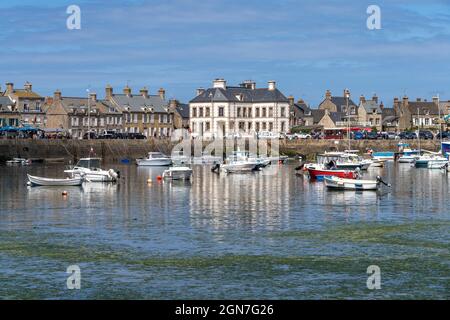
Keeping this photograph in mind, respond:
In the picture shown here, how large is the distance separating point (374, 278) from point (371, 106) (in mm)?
114868

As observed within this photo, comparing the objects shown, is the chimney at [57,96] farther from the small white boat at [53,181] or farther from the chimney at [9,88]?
the small white boat at [53,181]

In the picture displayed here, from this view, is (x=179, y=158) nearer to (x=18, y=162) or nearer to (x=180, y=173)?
(x=18, y=162)

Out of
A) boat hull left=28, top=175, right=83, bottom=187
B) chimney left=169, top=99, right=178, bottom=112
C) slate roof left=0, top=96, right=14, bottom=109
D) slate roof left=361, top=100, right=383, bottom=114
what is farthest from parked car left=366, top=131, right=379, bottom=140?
boat hull left=28, top=175, right=83, bottom=187

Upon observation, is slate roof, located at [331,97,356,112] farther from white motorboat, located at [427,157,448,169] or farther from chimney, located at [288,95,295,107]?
white motorboat, located at [427,157,448,169]

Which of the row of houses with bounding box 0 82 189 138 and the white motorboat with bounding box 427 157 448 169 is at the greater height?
the row of houses with bounding box 0 82 189 138

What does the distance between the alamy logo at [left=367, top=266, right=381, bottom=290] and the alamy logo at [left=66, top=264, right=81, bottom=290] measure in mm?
9484

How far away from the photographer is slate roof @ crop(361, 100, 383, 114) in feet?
470

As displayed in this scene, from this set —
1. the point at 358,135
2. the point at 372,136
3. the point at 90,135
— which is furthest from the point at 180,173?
the point at 372,136

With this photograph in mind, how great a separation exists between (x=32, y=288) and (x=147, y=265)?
5006 millimetres

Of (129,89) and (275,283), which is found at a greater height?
(129,89)

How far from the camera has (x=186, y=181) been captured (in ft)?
243

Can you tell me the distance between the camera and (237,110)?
129375 mm

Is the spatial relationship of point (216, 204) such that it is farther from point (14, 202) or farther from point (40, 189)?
point (40, 189)
